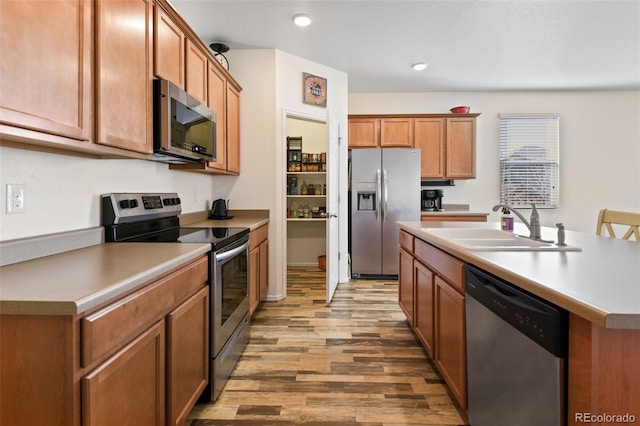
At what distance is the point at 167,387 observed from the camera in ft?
4.29

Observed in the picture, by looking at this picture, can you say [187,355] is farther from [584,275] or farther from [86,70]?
[584,275]

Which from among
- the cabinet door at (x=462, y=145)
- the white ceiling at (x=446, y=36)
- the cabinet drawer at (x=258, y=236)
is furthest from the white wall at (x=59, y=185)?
the cabinet door at (x=462, y=145)

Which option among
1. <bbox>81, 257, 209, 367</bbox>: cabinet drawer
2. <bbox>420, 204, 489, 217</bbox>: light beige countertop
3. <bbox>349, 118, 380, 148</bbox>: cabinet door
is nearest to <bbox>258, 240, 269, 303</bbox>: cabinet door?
<bbox>81, 257, 209, 367</bbox>: cabinet drawer

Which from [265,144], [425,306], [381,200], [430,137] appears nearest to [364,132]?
[430,137]

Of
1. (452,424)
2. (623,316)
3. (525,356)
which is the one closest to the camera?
(623,316)

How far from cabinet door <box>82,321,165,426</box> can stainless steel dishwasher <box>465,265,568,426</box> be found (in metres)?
1.21

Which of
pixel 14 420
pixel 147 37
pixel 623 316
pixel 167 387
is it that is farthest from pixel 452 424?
pixel 147 37

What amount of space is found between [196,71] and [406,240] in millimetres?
1998

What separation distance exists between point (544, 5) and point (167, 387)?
3.65 metres

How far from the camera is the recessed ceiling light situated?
2.85 metres

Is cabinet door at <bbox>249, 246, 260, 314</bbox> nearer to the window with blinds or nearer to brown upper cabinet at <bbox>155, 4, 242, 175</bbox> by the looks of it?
brown upper cabinet at <bbox>155, 4, 242, 175</bbox>

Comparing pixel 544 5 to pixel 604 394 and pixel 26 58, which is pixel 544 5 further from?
pixel 26 58

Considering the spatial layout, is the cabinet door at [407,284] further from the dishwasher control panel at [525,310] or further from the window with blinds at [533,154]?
the window with blinds at [533,154]

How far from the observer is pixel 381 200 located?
4391mm
